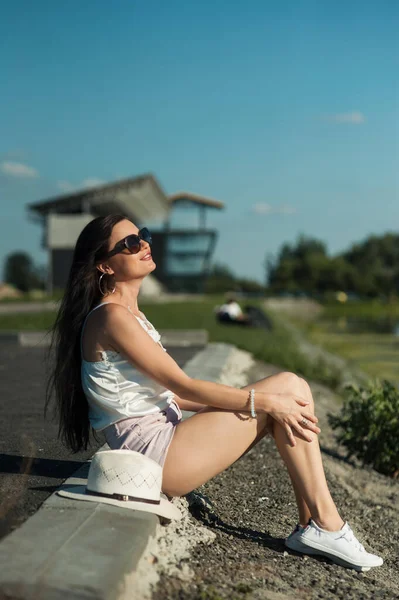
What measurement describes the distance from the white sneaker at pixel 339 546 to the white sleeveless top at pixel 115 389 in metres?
0.90

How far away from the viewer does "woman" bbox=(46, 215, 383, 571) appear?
138 inches

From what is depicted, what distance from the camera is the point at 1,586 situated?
8.38 ft

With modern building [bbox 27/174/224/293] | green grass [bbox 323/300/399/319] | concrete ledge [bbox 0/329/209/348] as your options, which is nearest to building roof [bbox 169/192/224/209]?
modern building [bbox 27/174/224/293]

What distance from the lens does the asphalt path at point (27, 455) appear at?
352 centimetres

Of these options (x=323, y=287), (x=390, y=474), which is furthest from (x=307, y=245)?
(x=390, y=474)

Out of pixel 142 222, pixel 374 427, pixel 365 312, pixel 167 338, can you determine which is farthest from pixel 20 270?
pixel 374 427

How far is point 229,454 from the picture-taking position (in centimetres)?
360

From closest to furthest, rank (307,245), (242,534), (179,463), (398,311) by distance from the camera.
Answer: (179,463) → (242,534) → (398,311) → (307,245)

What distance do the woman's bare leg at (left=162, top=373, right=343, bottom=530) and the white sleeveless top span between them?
204 millimetres

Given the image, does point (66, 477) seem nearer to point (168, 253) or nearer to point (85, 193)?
point (85, 193)

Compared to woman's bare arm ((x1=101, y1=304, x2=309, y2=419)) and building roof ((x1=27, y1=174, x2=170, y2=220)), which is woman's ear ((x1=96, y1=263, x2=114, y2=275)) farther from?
building roof ((x1=27, y1=174, x2=170, y2=220))

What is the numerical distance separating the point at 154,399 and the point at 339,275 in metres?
96.5

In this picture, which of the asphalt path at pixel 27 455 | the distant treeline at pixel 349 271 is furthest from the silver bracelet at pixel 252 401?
the distant treeline at pixel 349 271

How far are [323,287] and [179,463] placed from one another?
98572 millimetres
